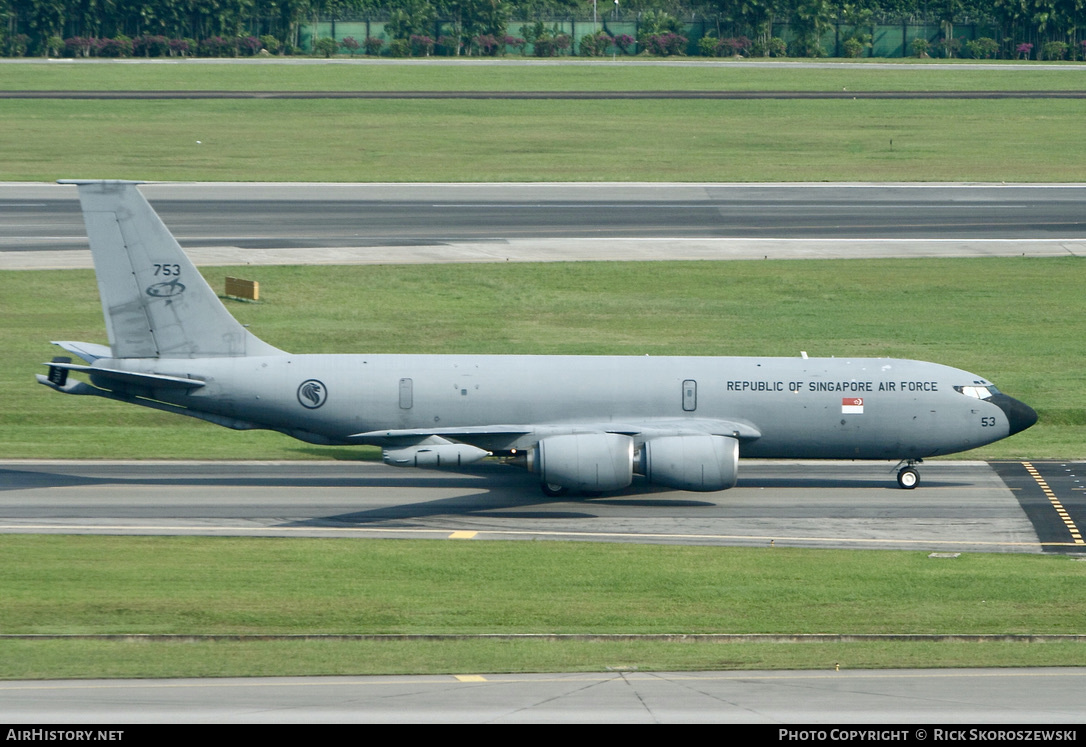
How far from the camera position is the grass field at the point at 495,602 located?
2530 centimetres

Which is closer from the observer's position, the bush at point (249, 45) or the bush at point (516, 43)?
the bush at point (249, 45)

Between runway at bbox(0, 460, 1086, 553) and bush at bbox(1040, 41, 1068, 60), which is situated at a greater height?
bush at bbox(1040, 41, 1068, 60)

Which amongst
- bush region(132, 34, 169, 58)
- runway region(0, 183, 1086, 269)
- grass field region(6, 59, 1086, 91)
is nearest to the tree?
grass field region(6, 59, 1086, 91)

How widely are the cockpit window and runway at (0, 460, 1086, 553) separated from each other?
298 centimetres

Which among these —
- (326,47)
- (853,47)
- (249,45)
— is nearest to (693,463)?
(326,47)

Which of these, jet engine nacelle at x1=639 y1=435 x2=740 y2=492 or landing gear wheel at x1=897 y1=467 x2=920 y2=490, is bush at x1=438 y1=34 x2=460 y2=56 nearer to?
landing gear wheel at x1=897 y1=467 x2=920 y2=490

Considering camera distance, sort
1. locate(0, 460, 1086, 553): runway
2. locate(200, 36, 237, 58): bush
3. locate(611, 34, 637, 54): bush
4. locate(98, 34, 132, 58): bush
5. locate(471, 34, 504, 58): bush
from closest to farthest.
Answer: locate(0, 460, 1086, 553): runway, locate(98, 34, 132, 58): bush, locate(200, 36, 237, 58): bush, locate(471, 34, 504, 58): bush, locate(611, 34, 637, 54): bush

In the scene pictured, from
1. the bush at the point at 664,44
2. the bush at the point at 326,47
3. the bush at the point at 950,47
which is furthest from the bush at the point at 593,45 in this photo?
the bush at the point at 950,47

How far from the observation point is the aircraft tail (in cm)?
3956

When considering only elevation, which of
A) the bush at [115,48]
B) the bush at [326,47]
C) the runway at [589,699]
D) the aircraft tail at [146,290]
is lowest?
the runway at [589,699]

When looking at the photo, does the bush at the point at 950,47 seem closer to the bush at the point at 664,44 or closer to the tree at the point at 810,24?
the tree at the point at 810,24

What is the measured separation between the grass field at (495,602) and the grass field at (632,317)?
560 inches

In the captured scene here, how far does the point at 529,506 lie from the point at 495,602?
32.6ft
